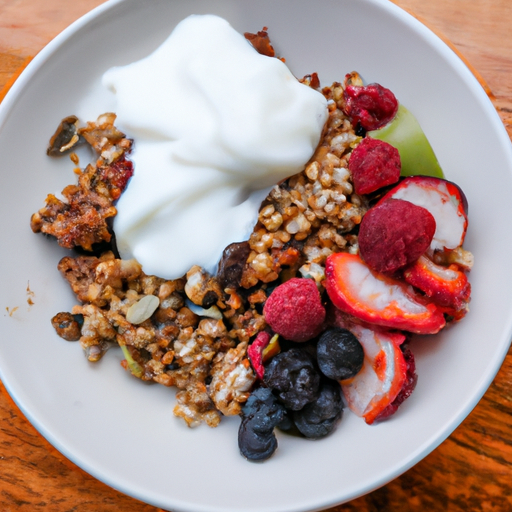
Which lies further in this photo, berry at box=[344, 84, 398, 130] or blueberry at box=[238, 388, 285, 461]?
berry at box=[344, 84, 398, 130]

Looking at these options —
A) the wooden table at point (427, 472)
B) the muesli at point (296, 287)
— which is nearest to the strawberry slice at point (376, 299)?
the muesli at point (296, 287)

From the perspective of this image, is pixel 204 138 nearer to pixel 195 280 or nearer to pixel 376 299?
pixel 195 280

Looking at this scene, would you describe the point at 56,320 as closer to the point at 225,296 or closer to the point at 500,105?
the point at 225,296

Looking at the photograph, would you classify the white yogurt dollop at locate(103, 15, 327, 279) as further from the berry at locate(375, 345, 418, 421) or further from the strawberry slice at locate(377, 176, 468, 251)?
the berry at locate(375, 345, 418, 421)

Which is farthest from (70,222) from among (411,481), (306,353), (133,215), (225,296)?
(411,481)

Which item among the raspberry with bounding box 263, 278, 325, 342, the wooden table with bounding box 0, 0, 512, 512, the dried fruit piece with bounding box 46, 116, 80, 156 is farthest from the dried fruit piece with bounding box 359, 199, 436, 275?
the dried fruit piece with bounding box 46, 116, 80, 156

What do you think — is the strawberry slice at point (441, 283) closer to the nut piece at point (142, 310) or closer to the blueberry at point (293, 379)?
the blueberry at point (293, 379)
